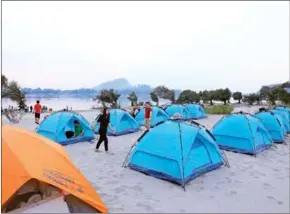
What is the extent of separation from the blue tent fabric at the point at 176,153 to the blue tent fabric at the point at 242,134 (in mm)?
2051

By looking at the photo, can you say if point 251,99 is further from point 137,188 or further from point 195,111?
point 137,188

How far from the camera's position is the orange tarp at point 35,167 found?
3504mm

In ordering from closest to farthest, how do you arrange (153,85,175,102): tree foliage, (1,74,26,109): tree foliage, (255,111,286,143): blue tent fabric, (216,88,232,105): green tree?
1. (255,111,286,143): blue tent fabric
2. (1,74,26,109): tree foliage
3. (216,88,232,105): green tree
4. (153,85,175,102): tree foliage

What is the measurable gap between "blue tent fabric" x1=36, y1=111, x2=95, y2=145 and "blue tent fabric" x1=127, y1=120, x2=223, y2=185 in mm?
4031

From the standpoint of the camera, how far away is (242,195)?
17.8 feet

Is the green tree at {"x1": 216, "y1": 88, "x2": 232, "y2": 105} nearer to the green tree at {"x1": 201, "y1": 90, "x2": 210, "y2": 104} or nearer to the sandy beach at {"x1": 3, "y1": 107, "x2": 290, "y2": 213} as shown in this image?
the green tree at {"x1": 201, "y1": 90, "x2": 210, "y2": 104}

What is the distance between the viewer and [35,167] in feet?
12.1

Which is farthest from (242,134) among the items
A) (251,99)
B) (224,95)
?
(251,99)

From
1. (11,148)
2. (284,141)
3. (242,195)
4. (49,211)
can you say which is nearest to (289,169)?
(242,195)

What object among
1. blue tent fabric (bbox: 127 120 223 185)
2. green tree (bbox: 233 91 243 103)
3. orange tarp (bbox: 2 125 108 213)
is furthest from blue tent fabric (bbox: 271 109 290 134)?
green tree (bbox: 233 91 243 103)

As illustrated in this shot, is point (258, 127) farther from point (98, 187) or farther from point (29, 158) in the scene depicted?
point (29, 158)

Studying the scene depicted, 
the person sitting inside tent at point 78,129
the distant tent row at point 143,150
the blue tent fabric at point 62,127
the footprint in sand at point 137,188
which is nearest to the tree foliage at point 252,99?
the distant tent row at point 143,150

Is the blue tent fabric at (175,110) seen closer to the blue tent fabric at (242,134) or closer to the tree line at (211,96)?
the blue tent fabric at (242,134)

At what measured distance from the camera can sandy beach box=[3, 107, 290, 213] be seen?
15.9ft
